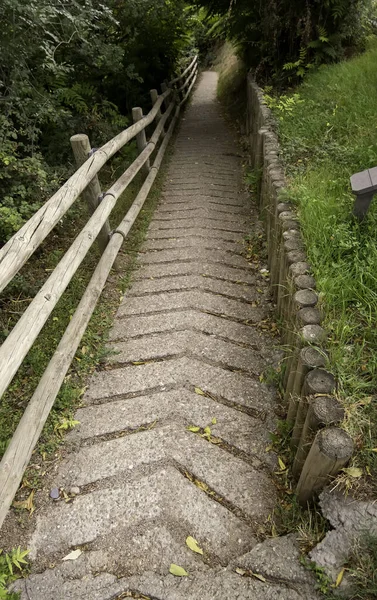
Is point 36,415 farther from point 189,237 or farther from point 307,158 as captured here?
point 307,158

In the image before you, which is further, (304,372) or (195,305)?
(195,305)

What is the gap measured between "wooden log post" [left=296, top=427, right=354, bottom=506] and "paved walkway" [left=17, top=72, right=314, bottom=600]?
354 millimetres

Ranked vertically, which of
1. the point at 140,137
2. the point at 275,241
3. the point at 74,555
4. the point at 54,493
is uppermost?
the point at 140,137

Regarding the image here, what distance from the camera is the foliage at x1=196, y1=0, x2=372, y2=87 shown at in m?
5.85

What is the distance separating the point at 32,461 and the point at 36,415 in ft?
1.19

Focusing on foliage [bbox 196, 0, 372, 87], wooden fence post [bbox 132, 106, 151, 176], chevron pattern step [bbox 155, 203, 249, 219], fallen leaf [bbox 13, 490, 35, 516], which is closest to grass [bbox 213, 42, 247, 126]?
foliage [bbox 196, 0, 372, 87]

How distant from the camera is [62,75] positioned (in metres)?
4.83

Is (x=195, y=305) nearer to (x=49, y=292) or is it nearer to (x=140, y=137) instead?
(x=49, y=292)

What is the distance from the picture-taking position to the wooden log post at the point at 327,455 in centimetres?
161

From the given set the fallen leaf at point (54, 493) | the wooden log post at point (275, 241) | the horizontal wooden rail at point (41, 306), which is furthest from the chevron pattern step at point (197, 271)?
the fallen leaf at point (54, 493)

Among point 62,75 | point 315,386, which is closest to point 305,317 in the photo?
point 315,386

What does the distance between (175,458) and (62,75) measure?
4.64 m

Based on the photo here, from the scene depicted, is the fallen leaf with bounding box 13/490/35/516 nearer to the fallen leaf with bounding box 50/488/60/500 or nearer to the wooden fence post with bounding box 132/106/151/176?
the fallen leaf with bounding box 50/488/60/500

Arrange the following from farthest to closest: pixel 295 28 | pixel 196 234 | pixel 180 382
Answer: pixel 295 28 → pixel 196 234 → pixel 180 382
